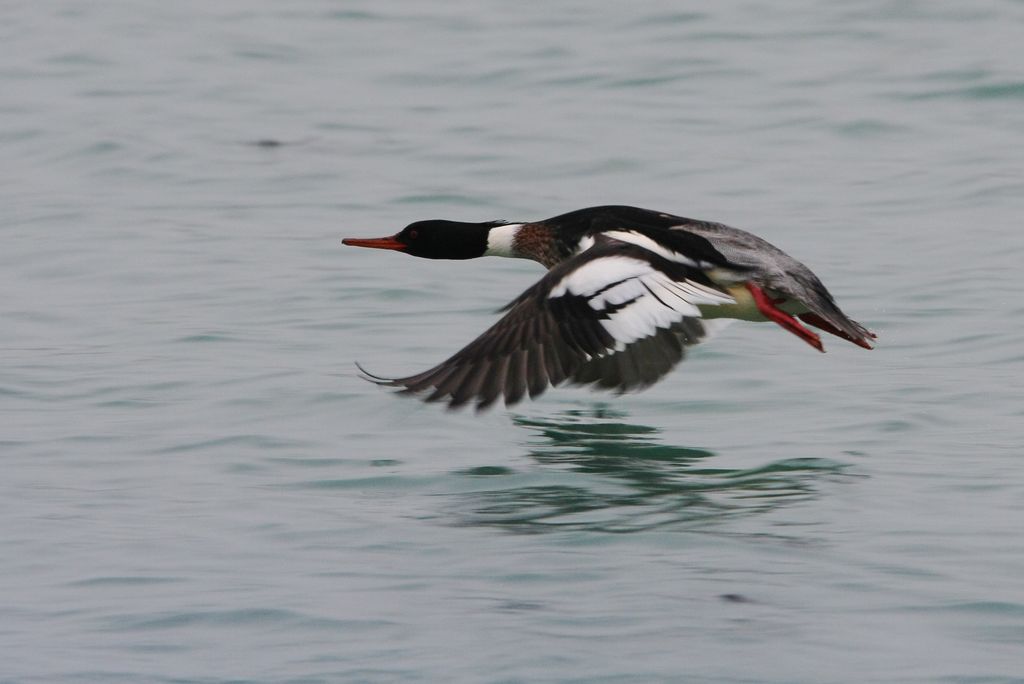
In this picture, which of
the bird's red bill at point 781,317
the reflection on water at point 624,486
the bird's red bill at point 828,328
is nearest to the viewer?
the reflection on water at point 624,486

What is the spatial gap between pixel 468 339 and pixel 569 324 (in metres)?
2.30

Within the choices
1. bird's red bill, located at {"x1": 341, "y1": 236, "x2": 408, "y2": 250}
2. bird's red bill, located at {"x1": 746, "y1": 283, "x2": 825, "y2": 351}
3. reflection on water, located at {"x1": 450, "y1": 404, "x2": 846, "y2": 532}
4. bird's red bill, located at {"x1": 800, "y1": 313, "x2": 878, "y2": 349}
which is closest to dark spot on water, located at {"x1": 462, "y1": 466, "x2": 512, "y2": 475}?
reflection on water, located at {"x1": 450, "y1": 404, "x2": 846, "y2": 532}

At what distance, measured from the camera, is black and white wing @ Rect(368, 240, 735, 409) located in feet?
21.5

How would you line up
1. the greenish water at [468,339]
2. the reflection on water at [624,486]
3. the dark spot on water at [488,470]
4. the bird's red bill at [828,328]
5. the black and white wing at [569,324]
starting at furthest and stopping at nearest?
the bird's red bill at [828,328]
the dark spot on water at [488,470]
the black and white wing at [569,324]
the reflection on water at [624,486]
the greenish water at [468,339]

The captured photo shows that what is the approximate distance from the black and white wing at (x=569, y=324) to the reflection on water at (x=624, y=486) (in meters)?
0.40

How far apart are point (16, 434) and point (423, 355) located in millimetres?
2073

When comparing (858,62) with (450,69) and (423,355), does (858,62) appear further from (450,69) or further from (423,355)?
(423,355)

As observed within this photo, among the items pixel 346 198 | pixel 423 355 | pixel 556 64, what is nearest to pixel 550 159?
pixel 346 198

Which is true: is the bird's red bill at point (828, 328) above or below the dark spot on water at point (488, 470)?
above

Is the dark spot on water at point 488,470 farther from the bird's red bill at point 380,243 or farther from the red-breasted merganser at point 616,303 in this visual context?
the bird's red bill at point 380,243

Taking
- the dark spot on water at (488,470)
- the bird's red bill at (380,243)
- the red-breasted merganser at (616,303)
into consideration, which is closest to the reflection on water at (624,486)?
the dark spot on water at (488,470)

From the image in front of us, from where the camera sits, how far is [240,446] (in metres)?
7.33

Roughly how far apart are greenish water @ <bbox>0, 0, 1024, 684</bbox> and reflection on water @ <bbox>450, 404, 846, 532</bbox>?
0.07 feet

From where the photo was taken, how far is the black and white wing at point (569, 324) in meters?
6.55
